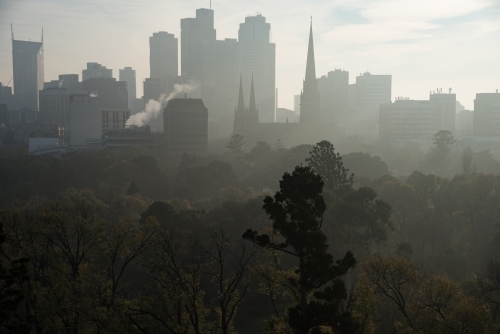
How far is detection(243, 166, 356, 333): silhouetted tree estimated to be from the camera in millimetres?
29178

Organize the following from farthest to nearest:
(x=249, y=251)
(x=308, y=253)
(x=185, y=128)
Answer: (x=185, y=128), (x=249, y=251), (x=308, y=253)

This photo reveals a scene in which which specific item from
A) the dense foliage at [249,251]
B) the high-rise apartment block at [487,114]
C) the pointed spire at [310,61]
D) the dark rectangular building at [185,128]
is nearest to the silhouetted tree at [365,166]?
the dense foliage at [249,251]

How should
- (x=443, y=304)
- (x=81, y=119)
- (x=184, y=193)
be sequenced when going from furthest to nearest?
(x=81, y=119)
(x=184, y=193)
(x=443, y=304)

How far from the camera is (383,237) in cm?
5262

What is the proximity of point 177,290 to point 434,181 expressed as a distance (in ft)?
144

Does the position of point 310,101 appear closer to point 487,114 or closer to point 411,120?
point 411,120

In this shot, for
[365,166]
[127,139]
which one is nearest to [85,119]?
[127,139]

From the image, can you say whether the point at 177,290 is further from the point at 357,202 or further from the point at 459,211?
the point at 459,211

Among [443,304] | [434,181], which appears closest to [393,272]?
[443,304]

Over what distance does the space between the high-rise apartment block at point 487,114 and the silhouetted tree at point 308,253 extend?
159 m

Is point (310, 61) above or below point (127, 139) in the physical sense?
above

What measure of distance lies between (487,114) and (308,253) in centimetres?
16317

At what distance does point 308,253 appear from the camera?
29953 mm

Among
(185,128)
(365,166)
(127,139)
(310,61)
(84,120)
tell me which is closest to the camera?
(365,166)
